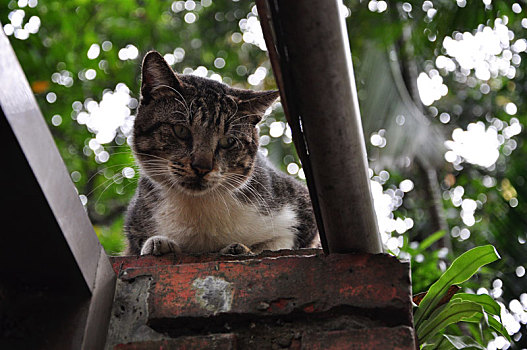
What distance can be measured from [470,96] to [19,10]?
4.82 meters

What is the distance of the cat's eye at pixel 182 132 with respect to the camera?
2.73 metres

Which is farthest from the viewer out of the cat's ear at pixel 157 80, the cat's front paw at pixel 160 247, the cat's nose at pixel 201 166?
the cat's ear at pixel 157 80

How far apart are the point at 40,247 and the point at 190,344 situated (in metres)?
0.46

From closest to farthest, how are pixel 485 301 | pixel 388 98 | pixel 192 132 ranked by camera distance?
pixel 485 301
pixel 192 132
pixel 388 98

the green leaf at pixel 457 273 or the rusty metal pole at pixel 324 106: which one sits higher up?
the rusty metal pole at pixel 324 106

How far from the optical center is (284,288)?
1.61m

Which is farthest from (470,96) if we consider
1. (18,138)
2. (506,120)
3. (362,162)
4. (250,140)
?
(18,138)

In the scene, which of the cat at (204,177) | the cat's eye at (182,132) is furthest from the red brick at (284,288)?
the cat's eye at (182,132)

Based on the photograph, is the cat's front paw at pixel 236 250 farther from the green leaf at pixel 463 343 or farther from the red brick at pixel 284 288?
the green leaf at pixel 463 343

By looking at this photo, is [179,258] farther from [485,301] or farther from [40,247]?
[485,301]

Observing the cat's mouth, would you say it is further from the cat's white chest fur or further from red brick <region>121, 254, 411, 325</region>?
red brick <region>121, 254, 411, 325</region>

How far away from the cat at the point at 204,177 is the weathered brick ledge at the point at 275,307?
874 mm

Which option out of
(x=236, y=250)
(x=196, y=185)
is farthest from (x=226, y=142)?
(x=236, y=250)

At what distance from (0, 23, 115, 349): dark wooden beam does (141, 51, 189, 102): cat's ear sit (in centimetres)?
125
